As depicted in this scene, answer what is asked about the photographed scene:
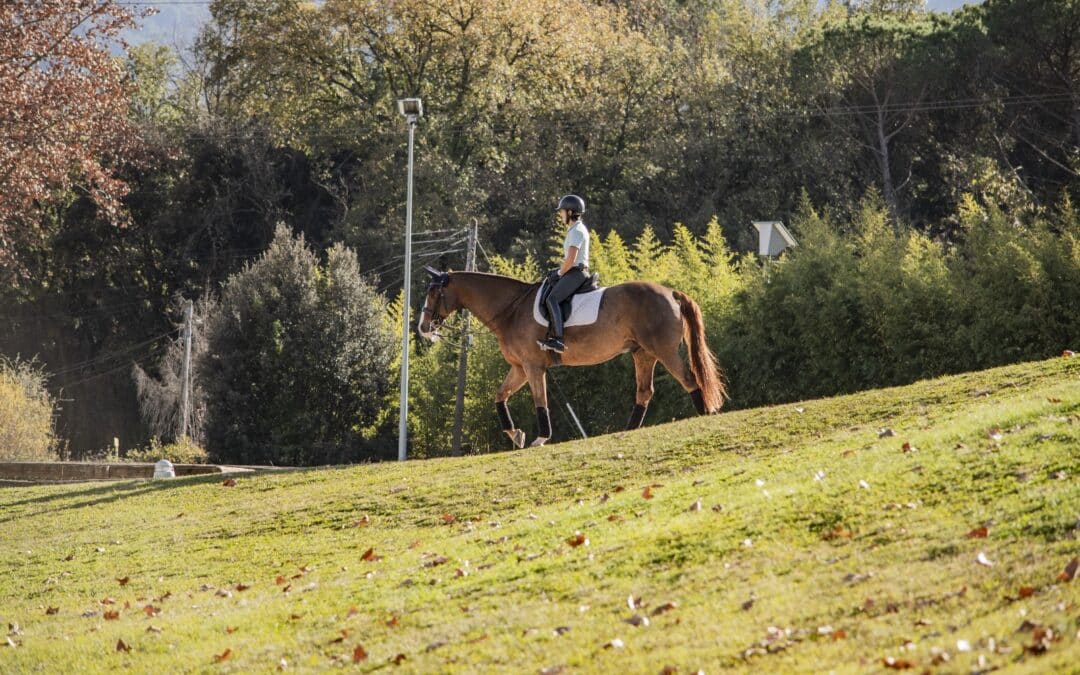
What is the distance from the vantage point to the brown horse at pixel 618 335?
19109mm

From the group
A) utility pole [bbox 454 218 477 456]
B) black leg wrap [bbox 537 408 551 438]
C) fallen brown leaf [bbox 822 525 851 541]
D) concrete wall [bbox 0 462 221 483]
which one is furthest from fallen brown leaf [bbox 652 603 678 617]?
utility pole [bbox 454 218 477 456]

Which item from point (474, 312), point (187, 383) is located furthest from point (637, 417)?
point (187, 383)

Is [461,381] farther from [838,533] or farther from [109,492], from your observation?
[838,533]

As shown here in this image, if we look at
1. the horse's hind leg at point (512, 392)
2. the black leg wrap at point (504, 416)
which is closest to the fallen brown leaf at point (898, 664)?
the horse's hind leg at point (512, 392)

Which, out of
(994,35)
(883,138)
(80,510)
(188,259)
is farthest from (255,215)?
(80,510)

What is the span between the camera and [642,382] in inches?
782

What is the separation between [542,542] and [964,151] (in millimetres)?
34426

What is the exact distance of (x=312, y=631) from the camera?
10391mm

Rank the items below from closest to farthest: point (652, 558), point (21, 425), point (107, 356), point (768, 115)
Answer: point (652, 558), point (21, 425), point (768, 115), point (107, 356)

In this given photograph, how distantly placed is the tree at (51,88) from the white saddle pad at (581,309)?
16009mm

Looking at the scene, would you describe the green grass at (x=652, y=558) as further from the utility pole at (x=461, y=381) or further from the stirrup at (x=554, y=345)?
the utility pole at (x=461, y=381)

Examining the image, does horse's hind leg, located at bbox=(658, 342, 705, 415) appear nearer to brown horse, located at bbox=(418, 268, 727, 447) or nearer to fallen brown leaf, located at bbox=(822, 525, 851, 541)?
brown horse, located at bbox=(418, 268, 727, 447)

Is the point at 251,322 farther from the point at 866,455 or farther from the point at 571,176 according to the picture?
the point at 866,455

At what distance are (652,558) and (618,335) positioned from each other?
30.6 feet
